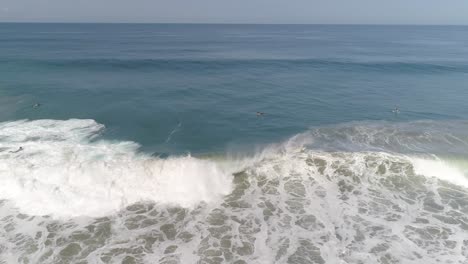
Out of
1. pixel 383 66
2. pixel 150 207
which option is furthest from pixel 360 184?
pixel 383 66

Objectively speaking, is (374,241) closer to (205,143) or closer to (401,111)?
(205,143)

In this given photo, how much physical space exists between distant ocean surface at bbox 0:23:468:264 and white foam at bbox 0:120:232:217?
94 millimetres

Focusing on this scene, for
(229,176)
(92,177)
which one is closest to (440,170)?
(229,176)

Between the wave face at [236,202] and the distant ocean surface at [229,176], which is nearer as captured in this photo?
the wave face at [236,202]

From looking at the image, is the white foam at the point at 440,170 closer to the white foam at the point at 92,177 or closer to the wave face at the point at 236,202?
the wave face at the point at 236,202

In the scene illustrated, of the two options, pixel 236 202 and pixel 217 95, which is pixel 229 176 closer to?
pixel 236 202

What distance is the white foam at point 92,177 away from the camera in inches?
668

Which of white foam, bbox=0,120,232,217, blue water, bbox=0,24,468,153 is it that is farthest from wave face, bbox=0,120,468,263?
blue water, bbox=0,24,468,153

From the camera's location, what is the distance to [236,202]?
57.5 feet

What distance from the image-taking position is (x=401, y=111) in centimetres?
3197

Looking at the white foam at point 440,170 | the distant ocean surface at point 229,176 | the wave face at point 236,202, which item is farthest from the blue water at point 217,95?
the white foam at point 440,170

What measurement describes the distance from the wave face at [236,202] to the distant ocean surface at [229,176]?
8 centimetres

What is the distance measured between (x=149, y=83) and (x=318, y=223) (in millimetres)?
31884

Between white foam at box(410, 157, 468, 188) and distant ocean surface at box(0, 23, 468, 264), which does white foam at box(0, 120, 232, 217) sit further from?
white foam at box(410, 157, 468, 188)
